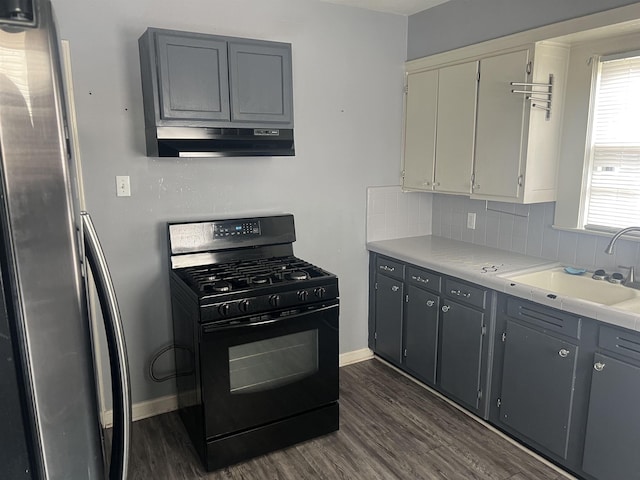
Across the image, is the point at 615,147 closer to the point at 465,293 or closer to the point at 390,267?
the point at 465,293

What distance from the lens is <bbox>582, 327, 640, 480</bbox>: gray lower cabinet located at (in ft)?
6.41

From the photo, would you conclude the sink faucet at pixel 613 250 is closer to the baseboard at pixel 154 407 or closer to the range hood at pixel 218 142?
the range hood at pixel 218 142

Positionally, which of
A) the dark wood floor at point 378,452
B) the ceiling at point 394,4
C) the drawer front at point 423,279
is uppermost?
the ceiling at point 394,4

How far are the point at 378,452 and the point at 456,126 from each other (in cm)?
200

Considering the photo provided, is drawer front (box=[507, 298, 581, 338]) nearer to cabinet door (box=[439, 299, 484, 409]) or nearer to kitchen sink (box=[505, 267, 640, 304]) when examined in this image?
kitchen sink (box=[505, 267, 640, 304])

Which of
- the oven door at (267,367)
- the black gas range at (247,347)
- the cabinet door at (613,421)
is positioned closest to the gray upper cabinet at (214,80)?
the black gas range at (247,347)

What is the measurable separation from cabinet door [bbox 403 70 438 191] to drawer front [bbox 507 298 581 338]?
3.75 feet

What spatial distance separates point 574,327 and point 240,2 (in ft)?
8.19

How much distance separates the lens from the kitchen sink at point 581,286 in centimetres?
234

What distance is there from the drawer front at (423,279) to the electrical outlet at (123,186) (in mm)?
1782

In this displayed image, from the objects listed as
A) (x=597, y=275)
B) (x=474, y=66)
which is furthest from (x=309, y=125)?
(x=597, y=275)

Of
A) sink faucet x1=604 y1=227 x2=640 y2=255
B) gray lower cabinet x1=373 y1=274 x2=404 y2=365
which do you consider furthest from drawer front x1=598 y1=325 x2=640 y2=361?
gray lower cabinet x1=373 y1=274 x2=404 y2=365

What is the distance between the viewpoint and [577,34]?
238 centimetres

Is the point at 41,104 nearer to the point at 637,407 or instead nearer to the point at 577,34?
the point at 637,407
